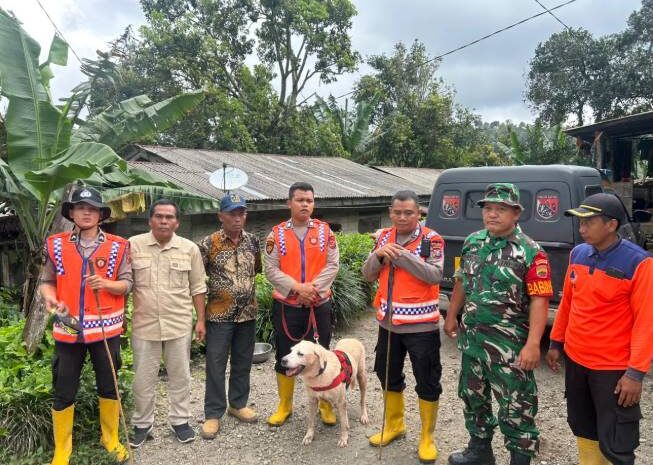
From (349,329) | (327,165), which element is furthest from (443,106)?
(349,329)

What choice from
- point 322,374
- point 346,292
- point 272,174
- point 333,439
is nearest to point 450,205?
Result: point 346,292

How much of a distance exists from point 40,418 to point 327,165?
12.8 meters

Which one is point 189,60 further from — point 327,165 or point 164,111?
point 164,111

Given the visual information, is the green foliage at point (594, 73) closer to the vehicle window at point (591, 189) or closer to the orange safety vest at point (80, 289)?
the vehicle window at point (591, 189)

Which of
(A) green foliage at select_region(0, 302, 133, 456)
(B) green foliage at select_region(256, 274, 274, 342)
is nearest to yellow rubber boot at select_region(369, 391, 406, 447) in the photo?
(A) green foliage at select_region(0, 302, 133, 456)

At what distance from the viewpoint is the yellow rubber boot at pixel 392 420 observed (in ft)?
11.9

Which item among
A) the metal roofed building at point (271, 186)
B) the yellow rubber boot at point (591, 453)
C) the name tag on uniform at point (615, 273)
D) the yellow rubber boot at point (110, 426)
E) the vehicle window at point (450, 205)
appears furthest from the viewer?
the metal roofed building at point (271, 186)

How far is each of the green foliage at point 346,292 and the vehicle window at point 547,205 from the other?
3109 millimetres

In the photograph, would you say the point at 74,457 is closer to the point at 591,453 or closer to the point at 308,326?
the point at 308,326

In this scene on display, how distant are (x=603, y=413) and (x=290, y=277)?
2.32m

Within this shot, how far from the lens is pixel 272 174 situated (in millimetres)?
11805

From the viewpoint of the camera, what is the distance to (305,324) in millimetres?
3934

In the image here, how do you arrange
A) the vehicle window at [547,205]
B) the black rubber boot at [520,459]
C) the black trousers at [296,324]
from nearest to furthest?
the black rubber boot at [520,459] < the black trousers at [296,324] < the vehicle window at [547,205]

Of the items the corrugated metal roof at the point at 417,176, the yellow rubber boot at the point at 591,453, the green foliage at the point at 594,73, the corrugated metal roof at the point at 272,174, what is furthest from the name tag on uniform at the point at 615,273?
the green foliage at the point at 594,73
